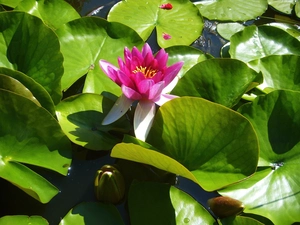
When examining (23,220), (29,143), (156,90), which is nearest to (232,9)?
(156,90)

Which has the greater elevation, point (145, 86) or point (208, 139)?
point (145, 86)

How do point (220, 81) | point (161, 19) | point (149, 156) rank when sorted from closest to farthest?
1. point (149, 156)
2. point (220, 81)
3. point (161, 19)

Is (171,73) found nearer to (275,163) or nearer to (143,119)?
(143,119)

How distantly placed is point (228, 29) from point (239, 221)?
1232 millimetres

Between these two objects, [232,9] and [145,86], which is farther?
[232,9]

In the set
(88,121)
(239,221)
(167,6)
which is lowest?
(239,221)

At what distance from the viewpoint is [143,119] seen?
1519mm

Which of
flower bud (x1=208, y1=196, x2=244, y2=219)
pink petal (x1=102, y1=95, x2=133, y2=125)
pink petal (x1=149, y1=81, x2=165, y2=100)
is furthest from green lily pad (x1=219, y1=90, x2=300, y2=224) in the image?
pink petal (x1=102, y1=95, x2=133, y2=125)

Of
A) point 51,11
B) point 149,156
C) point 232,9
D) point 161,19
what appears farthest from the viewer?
point 232,9

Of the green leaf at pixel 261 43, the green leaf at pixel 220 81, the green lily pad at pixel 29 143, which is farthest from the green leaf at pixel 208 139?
the green leaf at pixel 261 43

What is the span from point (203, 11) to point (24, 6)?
99 cm

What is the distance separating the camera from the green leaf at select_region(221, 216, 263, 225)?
1.35m

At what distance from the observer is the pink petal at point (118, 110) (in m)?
1.55

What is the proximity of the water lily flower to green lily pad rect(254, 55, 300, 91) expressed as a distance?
48cm
